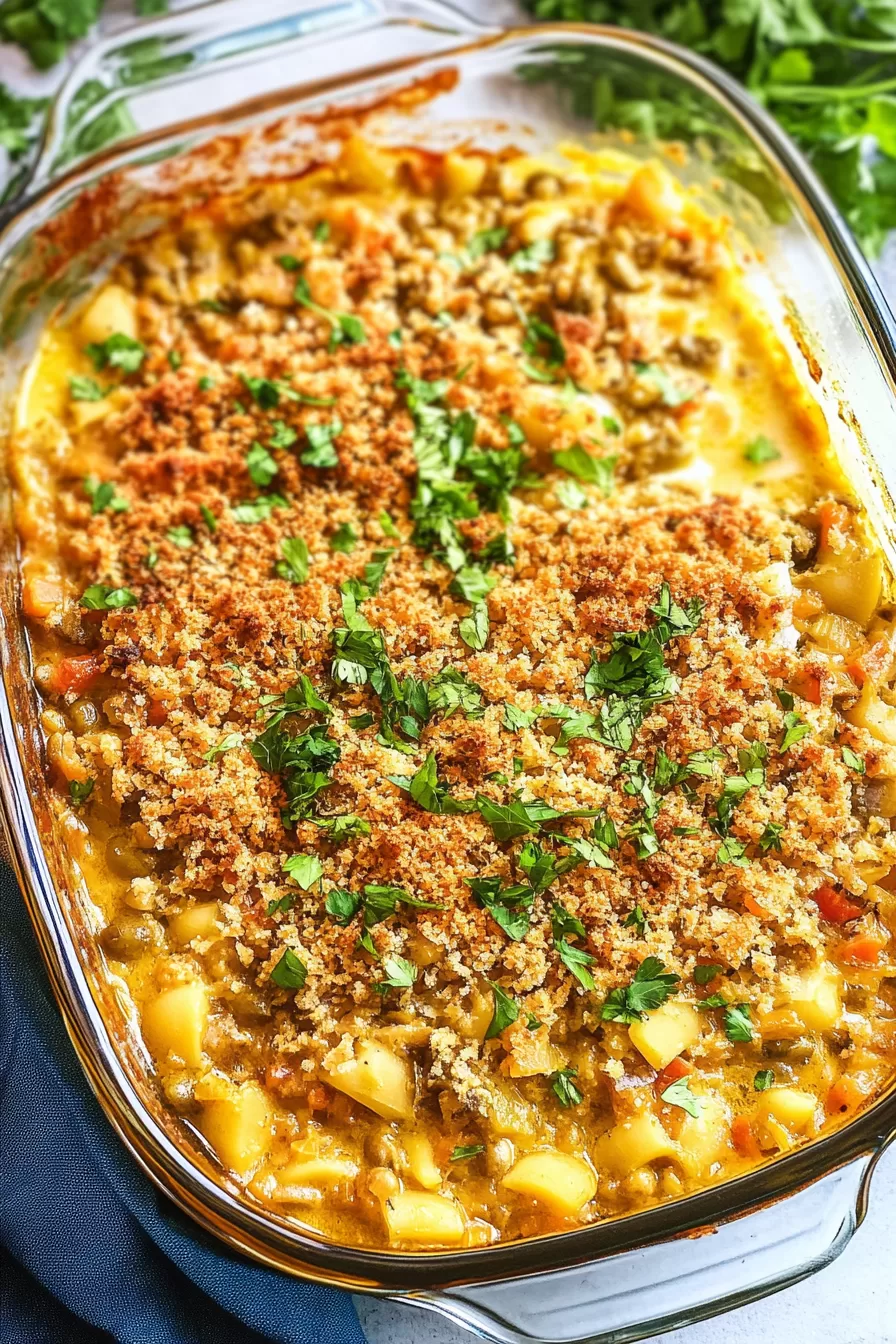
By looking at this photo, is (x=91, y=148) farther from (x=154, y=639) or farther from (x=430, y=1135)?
(x=430, y=1135)

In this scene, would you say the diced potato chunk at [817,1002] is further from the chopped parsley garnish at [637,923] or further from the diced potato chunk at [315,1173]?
the diced potato chunk at [315,1173]

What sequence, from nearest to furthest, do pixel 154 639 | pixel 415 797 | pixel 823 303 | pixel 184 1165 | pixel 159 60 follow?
pixel 184 1165 → pixel 415 797 → pixel 154 639 → pixel 823 303 → pixel 159 60

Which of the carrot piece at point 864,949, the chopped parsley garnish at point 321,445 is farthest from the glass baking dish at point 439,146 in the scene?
the chopped parsley garnish at point 321,445

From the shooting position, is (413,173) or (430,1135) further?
(413,173)

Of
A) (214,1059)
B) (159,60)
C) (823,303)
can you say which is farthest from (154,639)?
(823,303)

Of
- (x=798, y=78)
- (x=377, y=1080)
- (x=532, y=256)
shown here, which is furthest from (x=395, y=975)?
(x=798, y=78)

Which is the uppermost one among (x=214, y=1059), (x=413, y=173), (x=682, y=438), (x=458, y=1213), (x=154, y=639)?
(x=413, y=173)

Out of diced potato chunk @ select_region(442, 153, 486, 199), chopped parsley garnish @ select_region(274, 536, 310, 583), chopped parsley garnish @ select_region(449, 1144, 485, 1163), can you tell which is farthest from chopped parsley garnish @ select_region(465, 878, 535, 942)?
diced potato chunk @ select_region(442, 153, 486, 199)

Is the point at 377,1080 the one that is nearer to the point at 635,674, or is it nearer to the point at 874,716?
the point at 635,674
